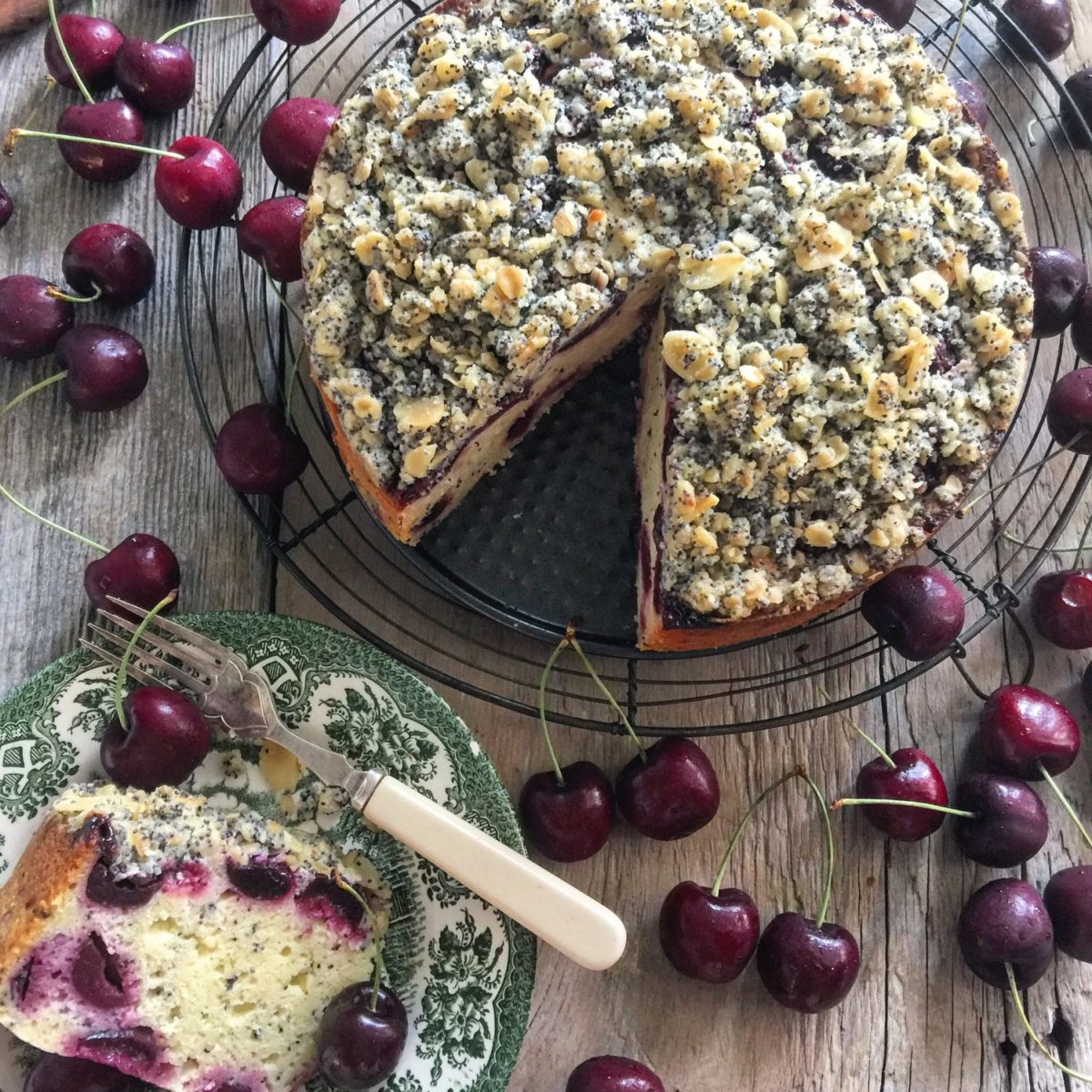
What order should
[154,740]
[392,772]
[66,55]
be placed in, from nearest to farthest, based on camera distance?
1. [154,740]
2. [392,772]
3. [66,55]

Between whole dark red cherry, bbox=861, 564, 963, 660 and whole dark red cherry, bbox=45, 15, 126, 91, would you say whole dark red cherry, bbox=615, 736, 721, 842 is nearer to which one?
whole dark red cherry, bbox=861, 564, 963, 660

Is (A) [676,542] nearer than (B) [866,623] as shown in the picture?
Yes

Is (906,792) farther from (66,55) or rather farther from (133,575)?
(66,55)

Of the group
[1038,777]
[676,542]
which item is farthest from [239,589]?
[1038,777]

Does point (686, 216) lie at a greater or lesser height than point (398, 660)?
greater

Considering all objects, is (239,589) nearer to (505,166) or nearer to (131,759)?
(131,759)

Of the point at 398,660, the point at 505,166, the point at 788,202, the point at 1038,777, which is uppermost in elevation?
the point at 788,202

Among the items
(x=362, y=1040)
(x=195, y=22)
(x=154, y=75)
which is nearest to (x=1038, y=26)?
(x=195, y=22)
